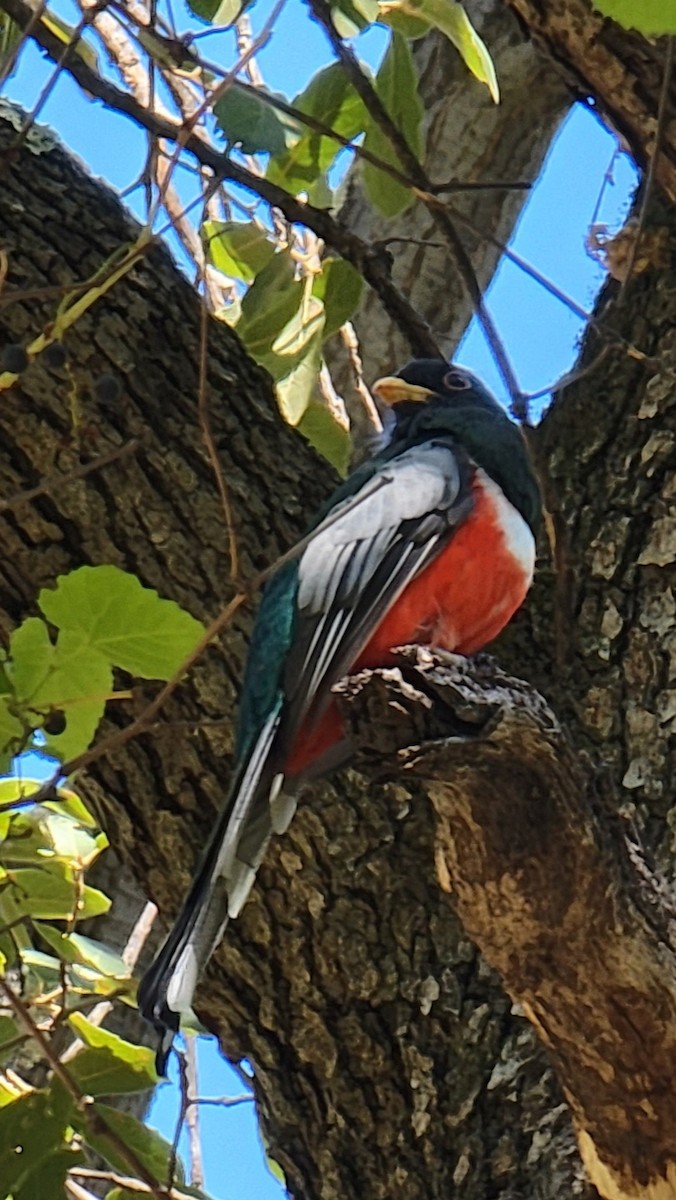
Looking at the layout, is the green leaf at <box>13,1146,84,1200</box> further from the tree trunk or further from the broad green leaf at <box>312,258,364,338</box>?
the tree trunk

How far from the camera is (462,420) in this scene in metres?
2.60

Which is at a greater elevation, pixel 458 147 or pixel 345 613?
pixel 458 147

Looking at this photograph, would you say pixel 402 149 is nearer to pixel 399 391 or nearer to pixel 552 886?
pixel 399 391

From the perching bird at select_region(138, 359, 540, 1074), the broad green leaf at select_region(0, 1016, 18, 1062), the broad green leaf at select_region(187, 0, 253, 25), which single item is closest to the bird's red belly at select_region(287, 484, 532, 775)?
Answer: the perching bird at select_region(138, 359, 540, 1074)

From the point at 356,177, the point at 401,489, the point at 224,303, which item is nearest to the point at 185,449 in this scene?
the point at 401,489

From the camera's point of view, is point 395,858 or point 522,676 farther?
point 522,676

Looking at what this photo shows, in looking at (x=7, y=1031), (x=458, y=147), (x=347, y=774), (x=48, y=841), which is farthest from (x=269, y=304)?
(x=458, y=147)

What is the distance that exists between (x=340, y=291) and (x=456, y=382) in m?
0.35

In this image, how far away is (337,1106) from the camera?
6.85 ft

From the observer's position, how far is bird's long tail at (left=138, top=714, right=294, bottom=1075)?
179 cm

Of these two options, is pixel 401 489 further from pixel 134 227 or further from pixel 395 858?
pixel 134 227

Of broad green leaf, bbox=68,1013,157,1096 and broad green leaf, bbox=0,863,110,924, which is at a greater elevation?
broad green leaf, bbox=0,863,110,924

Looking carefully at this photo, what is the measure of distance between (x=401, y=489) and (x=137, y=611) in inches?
24.7

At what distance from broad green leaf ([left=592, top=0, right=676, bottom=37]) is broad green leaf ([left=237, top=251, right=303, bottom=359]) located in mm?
1529
